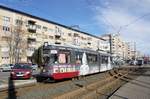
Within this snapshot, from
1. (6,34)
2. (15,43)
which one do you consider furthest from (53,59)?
(15,43)

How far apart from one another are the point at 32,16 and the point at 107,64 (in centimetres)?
3809

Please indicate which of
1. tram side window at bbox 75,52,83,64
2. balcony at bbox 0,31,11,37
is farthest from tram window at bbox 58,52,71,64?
balcony at bbox 0,31,11,37

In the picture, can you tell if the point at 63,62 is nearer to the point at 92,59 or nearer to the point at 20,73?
the point at 20,73

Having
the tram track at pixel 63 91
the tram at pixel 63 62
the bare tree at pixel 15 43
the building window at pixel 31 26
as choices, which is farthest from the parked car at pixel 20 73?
the building window at pixel 31 26

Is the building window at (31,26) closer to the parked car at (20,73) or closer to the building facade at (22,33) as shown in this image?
the building facade at (22,33)

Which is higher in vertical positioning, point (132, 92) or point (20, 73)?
point (20, 73)

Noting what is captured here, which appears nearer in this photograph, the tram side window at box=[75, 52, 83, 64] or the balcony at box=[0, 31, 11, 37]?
the tram side window at box=[75, 52, 83, 64]

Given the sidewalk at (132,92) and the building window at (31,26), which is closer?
the sidewalk at (132,92)

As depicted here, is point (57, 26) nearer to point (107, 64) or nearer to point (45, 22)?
point (45, 22)

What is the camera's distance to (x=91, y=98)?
13969 mm

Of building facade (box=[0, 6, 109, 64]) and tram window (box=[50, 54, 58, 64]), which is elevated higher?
building facade (box=[0, 6, 109, 64])

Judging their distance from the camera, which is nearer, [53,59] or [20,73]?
[53,59]

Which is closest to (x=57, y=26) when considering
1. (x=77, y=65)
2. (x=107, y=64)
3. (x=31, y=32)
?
(x=31, y=32)

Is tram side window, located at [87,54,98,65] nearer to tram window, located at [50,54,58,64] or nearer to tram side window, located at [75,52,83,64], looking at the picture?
tram side window, located at [75,52,83,64]
